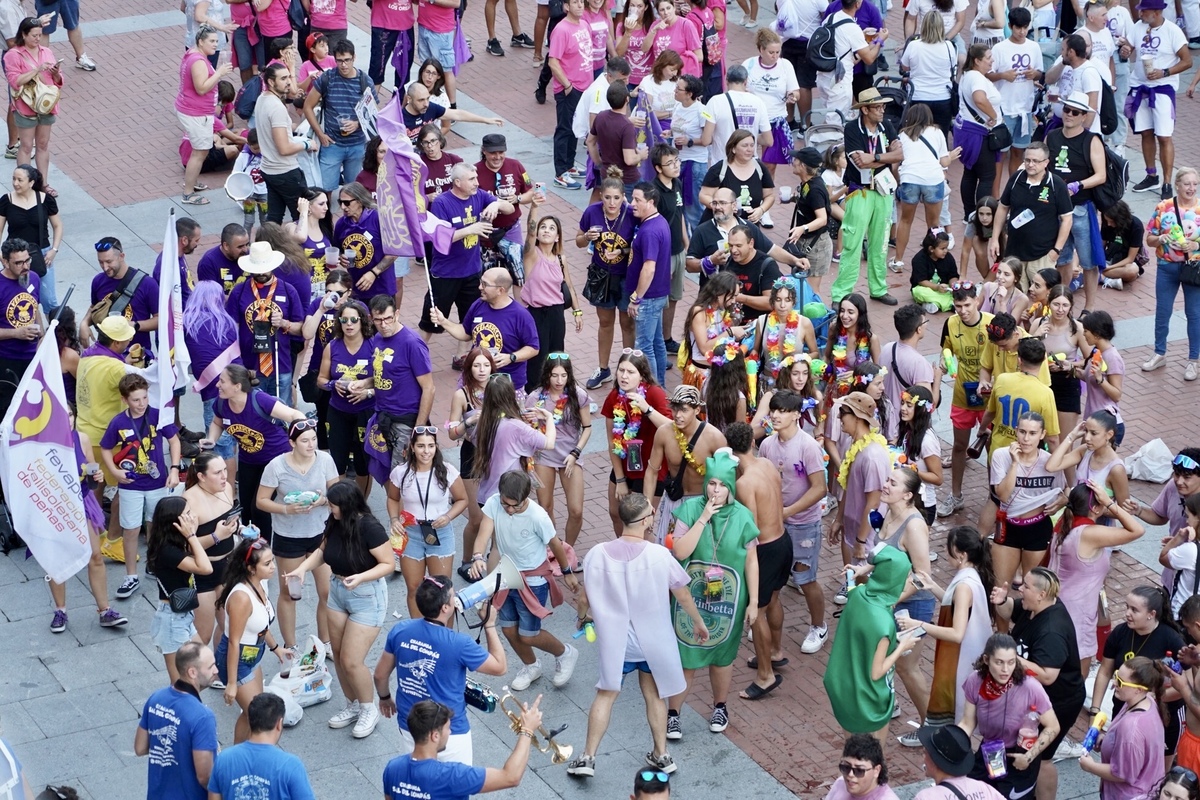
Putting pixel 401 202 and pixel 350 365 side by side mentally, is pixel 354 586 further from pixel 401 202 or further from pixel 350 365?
pixel 401 202

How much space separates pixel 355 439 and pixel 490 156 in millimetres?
3103

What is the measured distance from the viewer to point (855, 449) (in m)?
10.2

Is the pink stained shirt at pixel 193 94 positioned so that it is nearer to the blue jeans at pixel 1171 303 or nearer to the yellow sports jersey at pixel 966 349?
the yellow sports jersey at pixel 966 349

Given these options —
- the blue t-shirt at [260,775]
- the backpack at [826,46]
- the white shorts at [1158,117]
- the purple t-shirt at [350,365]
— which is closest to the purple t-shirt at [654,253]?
the purple t-shirt at [350,365]

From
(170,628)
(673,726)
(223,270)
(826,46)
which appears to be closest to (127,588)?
(170,628)

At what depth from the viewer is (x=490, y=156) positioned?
44.5ft

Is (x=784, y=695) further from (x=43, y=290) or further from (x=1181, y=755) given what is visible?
(x=43, y=290)

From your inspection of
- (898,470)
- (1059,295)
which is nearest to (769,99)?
(1059,295)

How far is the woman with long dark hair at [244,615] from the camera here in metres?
8.96

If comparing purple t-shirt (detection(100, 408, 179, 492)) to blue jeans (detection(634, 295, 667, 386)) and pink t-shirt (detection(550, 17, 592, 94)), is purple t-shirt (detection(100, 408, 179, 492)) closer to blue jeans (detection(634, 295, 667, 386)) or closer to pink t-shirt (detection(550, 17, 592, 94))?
blue jeans (detection(634, 295, 667, 386))

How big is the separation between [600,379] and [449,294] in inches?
54.5

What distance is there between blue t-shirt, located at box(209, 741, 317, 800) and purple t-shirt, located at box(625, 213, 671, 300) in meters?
5.91

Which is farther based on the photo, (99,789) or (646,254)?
(646,254)

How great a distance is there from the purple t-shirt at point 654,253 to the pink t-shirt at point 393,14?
6.23m
